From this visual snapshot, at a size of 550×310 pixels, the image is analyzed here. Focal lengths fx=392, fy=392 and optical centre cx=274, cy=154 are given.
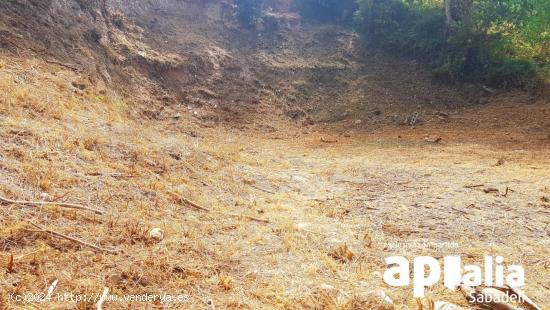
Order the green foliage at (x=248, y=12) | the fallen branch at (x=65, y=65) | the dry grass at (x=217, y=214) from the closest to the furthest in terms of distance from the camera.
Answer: the dry grass at (x=217, y=214) < the fallen branch at (x=65, y=65) < the green foliage at (x=248, y=12)

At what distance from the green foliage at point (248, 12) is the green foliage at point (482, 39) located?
6.27 meters

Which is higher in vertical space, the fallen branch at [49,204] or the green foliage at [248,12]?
the green foliage at [248,12]

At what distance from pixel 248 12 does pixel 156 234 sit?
17868 millimetres

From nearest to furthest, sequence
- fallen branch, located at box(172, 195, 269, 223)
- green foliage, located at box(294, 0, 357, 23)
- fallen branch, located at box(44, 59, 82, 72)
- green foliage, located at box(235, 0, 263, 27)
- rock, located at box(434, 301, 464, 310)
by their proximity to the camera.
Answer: rock, located at box(434, 301, 464, 310)
fallen branch, located at box(172, 195, 269, 223)
fallen branch, located at box(44, 59, 82, 72)
green foliage, located at box(235, 0, 263, 27)
green foliage, located at box(294, 0, 357, 23)

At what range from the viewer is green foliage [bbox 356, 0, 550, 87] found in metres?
15.2

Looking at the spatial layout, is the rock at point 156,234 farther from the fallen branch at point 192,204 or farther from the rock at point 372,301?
the rock at point 372,301

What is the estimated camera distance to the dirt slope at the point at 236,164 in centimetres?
373

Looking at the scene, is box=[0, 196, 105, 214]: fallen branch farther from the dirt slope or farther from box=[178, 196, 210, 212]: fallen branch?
box=[178, 196, 210, 212]: fallen branch

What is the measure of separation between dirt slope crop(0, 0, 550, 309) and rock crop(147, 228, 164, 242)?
0.15ft

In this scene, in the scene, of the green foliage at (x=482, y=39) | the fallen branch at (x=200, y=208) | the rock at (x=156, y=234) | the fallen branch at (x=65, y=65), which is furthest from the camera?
the green foliage at (x=482, y=39)

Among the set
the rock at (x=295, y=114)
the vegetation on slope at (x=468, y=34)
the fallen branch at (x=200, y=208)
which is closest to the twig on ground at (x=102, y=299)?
the fallen branch at (x=200, y=208)

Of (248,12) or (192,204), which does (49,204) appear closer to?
(192,204)

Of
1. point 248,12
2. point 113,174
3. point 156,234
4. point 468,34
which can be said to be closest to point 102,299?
point 156,234

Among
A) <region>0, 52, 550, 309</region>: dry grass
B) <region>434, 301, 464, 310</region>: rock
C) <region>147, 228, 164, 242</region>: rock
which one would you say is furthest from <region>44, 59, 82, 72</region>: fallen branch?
<region>434, 301, 464, 310</region>: rock
